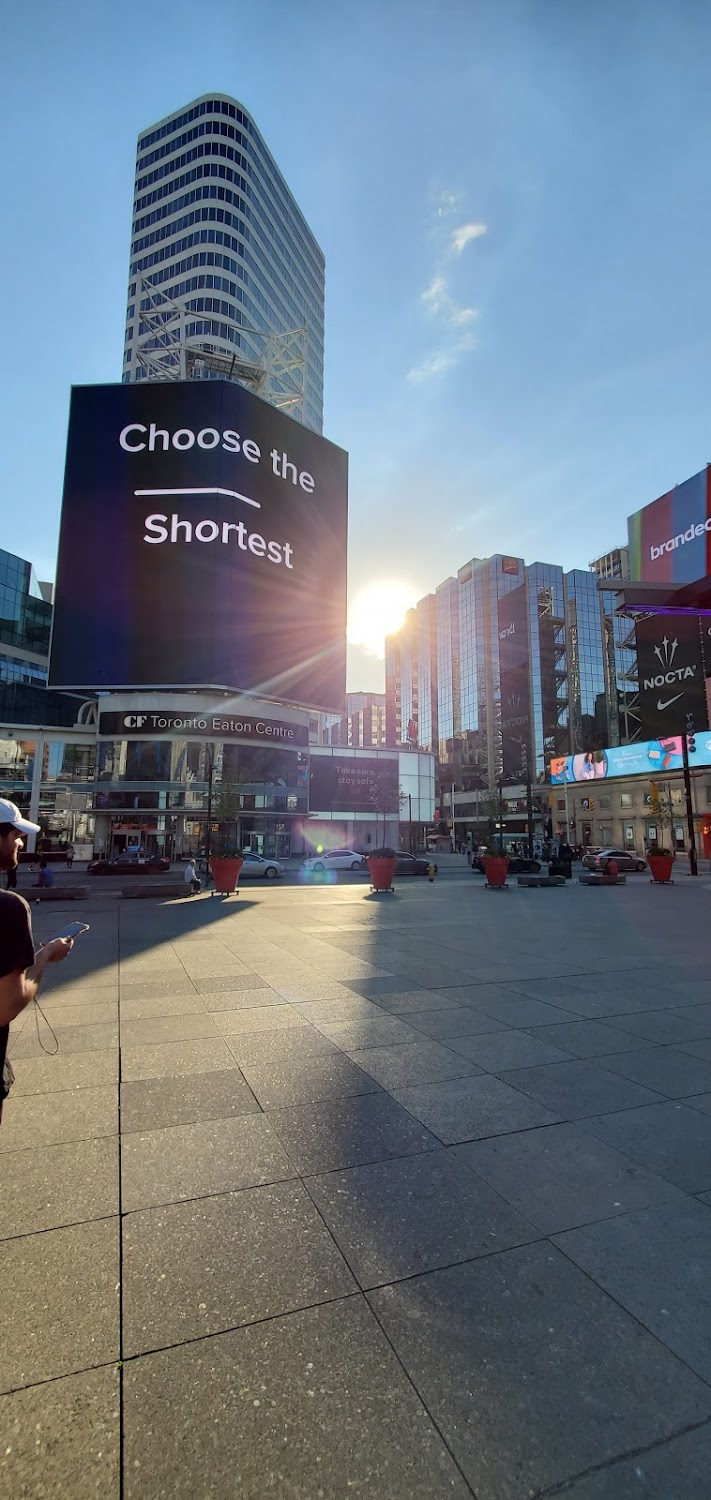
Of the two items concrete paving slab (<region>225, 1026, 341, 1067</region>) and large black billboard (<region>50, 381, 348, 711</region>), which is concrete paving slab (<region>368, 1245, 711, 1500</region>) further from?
large black billboard (<region>50, 381, 348, 711</region>)

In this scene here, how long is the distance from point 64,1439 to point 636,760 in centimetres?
6323

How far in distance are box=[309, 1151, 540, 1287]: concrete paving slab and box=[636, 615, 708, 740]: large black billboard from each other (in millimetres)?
43995

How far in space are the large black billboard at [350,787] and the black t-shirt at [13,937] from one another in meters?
73.5

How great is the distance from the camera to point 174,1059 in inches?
200

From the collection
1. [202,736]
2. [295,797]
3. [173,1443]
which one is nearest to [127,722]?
[202,736]

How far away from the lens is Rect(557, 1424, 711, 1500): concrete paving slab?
1.75 metres

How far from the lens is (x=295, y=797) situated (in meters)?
58.9

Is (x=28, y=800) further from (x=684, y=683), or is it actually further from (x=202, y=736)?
(x=684, y=683)

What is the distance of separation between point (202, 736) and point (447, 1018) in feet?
165

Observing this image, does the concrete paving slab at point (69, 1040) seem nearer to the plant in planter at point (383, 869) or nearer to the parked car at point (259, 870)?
the plant in planter at point (383, 869)

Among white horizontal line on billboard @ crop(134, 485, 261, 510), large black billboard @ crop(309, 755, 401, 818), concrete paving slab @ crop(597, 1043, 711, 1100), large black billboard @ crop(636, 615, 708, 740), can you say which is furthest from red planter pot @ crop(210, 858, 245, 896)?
large black billboard @ crop(309, 755, 401, 818)

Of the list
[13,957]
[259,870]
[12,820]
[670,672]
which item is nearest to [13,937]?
[13,957]

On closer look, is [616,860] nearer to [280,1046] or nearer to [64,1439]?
[280,1046]

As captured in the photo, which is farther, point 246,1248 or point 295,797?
point 295,797
